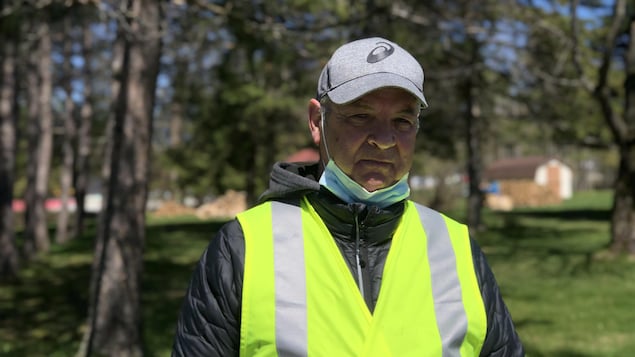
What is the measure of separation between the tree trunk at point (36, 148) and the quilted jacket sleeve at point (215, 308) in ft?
58.2

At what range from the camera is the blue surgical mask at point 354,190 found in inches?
82.1

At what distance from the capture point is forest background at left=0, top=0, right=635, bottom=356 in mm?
7059

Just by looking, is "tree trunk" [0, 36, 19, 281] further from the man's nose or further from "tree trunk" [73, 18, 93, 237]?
the man's nose

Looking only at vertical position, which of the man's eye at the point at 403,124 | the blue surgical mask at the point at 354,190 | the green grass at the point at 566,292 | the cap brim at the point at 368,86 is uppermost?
the cap brim at the point at 368,86

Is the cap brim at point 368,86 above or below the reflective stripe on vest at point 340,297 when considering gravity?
above

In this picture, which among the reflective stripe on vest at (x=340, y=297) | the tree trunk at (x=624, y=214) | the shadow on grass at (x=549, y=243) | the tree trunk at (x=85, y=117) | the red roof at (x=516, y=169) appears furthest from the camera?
the red roof at (x=516, y=169)

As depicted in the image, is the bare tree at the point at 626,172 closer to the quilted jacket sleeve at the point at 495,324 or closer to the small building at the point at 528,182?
the quilted jacket sleeve at the point at 495,324

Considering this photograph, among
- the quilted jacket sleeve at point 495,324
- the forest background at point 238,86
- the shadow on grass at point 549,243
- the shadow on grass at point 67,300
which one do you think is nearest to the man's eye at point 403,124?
the quilted jacket sleeve at point 495,324

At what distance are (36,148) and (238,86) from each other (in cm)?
592

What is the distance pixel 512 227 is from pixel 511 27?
1195 cm

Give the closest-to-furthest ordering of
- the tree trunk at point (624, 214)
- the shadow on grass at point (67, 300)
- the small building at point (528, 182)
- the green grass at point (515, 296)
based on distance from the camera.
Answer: the green grass at point (515, 296)
the shadow on grass at point (67, 300)
the tree trunk at point (624, 214)
the small building at point (528, 182)

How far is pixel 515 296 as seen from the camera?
36.3 feet

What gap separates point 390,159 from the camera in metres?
2.07

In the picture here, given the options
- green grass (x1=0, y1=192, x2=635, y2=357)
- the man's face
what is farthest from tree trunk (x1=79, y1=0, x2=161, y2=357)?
the man's face
